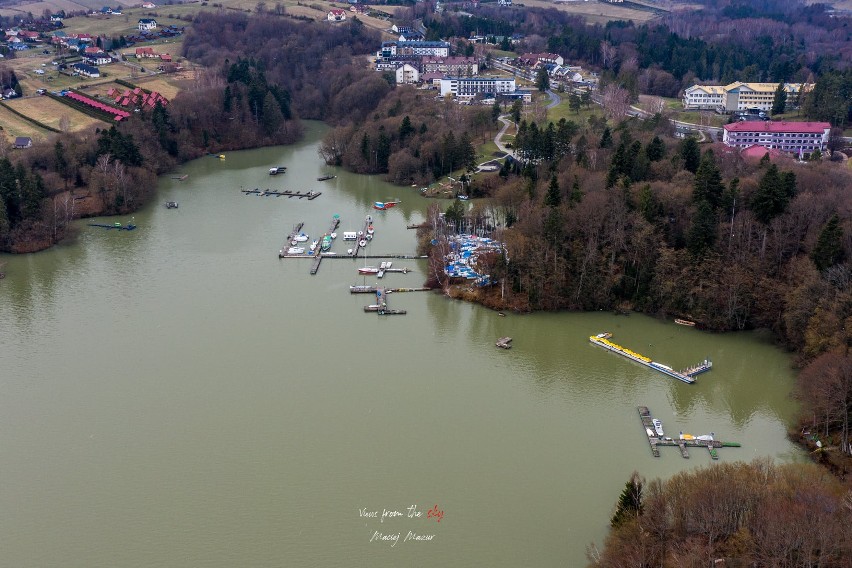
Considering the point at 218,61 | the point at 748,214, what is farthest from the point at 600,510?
the point at 218,61

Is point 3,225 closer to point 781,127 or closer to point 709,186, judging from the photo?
point 709,186

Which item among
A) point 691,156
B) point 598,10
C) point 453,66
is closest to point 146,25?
point 453,66

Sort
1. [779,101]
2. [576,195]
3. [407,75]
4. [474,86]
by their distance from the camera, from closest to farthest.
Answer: [576,195], [779,101], [474,86], [407,75]

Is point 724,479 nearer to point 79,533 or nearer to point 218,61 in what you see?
point 79,533

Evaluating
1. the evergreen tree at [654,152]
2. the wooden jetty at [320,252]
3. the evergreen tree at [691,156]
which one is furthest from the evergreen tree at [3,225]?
the evergreen tree at [691,156]

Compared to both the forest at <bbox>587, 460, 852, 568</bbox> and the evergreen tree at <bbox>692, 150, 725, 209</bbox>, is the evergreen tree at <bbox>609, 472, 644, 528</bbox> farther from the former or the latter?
the evergreen tree at <bbox>692, 150, 725, 209</bbox>

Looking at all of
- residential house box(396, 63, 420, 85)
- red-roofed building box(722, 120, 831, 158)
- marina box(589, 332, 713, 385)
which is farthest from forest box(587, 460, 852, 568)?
residential house box(396, 63, 420, 85)
